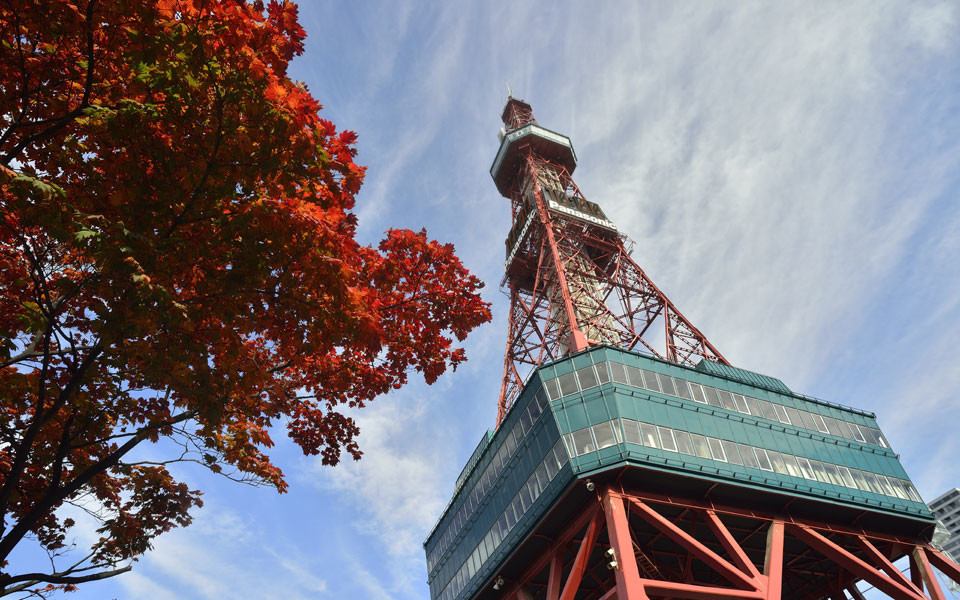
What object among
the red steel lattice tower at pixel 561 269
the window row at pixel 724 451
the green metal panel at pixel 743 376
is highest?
the red steel lattice tower at pixel 561 269

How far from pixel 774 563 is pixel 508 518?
11.5 meters

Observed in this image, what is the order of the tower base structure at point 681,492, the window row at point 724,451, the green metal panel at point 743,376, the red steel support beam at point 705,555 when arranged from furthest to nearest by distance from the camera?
the green metal panel at point 743,376
the window row at point 724,451
the tower base structure at point 681,492
the red steel support beam at point 705,555

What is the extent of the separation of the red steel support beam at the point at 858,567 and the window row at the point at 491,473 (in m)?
12.4

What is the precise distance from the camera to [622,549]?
21.2 meters

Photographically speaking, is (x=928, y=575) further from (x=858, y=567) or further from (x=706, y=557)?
(x=706, y=557)

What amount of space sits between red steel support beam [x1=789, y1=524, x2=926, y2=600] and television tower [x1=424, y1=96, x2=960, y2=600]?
8 centimetres

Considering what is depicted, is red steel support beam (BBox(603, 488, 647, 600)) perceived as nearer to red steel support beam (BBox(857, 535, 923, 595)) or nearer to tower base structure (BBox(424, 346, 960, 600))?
tower base structure (BBox(424, 346, 960, 600))

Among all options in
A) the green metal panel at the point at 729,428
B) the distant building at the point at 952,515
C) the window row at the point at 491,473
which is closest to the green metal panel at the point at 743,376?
the green metal panel at the point at 729,428

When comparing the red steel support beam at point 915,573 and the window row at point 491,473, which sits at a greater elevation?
the window row at point 491,473

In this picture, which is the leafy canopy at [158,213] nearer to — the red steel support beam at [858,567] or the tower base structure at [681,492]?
the tower base structure at [681,492]

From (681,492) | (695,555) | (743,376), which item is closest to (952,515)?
(743,376)

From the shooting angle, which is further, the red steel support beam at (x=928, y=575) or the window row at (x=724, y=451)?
the red steel support beam at (x=928, y=575)

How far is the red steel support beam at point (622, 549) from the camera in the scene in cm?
2014

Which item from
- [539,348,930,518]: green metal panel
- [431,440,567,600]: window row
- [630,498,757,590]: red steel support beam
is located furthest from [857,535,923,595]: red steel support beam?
[431,440,567,600]: window row
